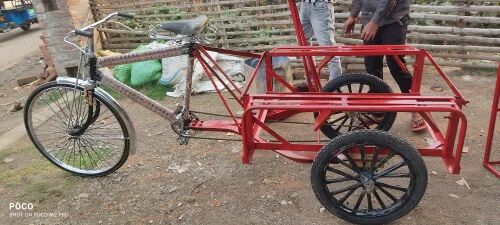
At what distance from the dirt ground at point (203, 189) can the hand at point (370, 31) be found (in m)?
1.09

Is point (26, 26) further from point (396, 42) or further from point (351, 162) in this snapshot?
point (351, 162)

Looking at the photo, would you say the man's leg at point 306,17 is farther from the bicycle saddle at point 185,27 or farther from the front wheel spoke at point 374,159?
the front wheel spoke at point 374,159

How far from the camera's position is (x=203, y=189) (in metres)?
3.20

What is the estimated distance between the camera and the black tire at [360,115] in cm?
324

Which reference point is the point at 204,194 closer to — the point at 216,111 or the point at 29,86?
the point at 216,111

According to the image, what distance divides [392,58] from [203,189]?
6.28 ft

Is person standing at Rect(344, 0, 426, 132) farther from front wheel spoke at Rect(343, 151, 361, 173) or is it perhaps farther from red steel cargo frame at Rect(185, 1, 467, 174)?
front wheel spoke at Rect(343, 151, 361, 173)

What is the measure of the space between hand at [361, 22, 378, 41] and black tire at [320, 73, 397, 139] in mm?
311

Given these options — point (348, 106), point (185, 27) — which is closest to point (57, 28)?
point (185, 27)

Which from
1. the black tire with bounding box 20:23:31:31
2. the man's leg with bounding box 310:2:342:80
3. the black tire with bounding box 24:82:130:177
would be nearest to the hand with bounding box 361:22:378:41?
the man's leg with bounding box 310:2:342:80

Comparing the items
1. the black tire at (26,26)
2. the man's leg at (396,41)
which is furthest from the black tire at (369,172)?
the black tire at (26,26)

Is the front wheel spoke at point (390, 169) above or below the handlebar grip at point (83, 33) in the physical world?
below

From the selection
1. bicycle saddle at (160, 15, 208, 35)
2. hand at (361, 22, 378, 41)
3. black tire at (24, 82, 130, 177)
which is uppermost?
bicycle saddle at (160, 15, 208, 35)

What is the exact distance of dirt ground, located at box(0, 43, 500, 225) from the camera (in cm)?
281
